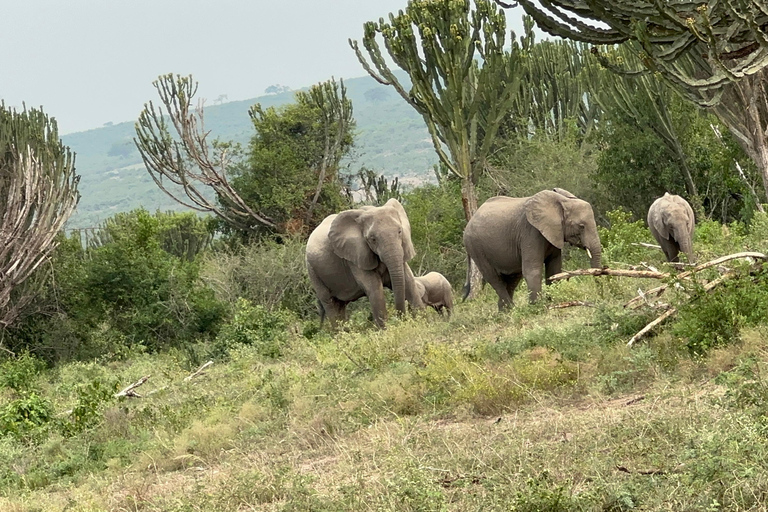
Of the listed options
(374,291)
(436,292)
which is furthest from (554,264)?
(436,292)

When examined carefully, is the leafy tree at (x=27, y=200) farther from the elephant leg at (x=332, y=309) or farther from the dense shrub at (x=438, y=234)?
the dense shrub at (x=438, y=234)

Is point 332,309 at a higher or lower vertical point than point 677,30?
lower

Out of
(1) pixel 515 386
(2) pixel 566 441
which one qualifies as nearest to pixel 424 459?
(2) pixel 566 441

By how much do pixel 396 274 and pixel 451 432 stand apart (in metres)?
7.22

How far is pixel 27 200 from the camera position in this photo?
→ 21406mm

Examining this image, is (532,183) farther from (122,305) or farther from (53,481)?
→ (53,481)

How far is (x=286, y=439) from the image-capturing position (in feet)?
28.0

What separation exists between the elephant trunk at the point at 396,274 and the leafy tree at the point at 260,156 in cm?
1743

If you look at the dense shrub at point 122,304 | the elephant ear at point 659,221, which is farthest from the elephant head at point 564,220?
the dense shrub at point 122,304

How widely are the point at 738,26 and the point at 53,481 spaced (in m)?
7.15

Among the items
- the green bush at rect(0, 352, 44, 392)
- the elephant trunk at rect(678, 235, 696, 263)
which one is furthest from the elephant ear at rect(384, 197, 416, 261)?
the green bush at rect(0, 352, 44, 392)

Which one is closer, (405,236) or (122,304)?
(405,236)

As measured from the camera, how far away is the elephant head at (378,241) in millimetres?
14742

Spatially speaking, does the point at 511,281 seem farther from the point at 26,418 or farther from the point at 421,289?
the point at 26,418
